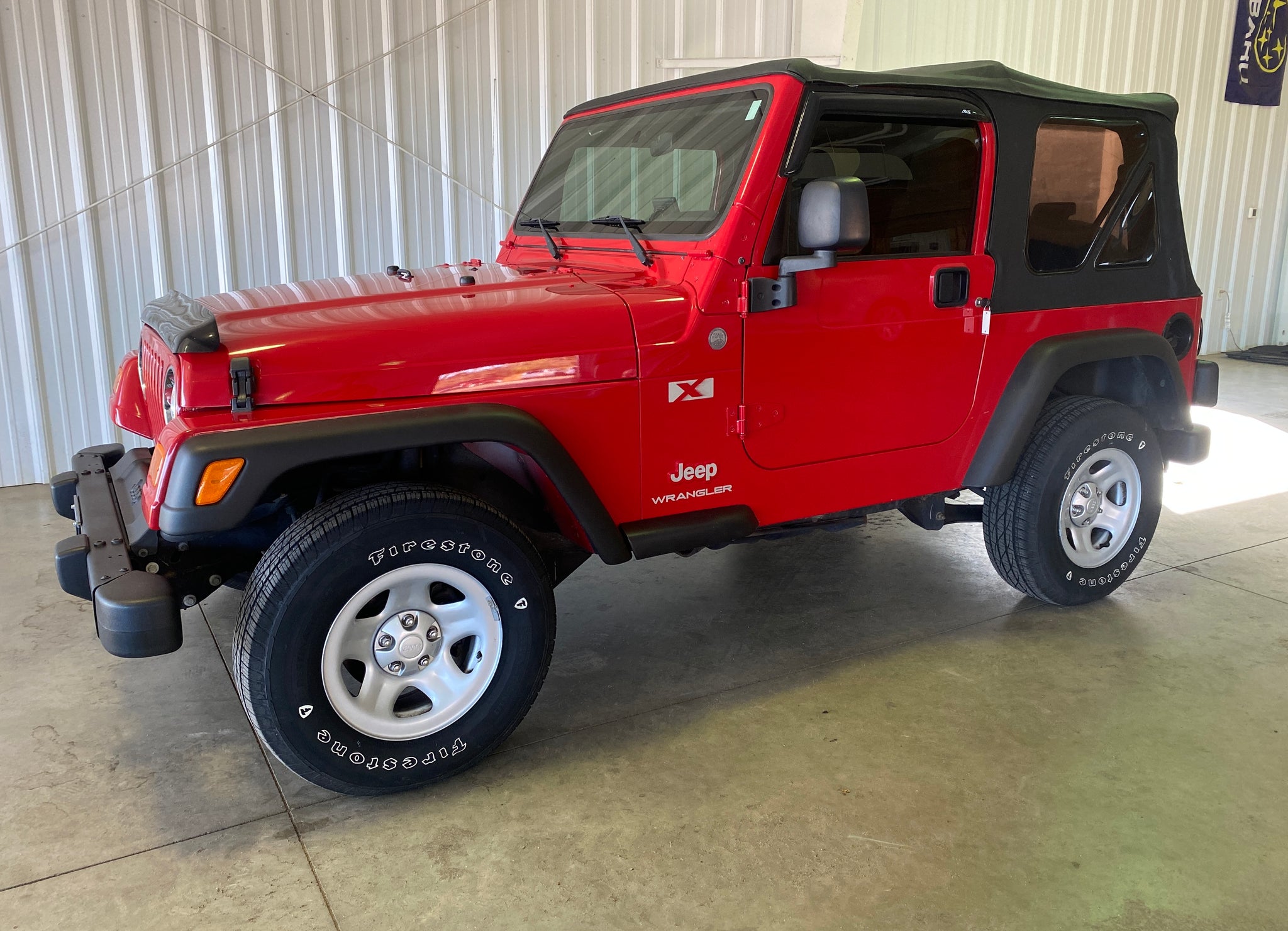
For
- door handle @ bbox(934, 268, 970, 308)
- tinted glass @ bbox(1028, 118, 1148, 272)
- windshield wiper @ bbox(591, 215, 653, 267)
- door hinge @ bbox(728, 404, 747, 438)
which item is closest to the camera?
door hinge @ bbox(728, 404, 747, 438)

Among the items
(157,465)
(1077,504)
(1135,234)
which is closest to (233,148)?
(157,465)

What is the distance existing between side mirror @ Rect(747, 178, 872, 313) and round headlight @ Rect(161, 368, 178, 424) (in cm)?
147

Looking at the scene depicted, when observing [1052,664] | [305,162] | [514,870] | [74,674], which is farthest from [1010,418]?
[305,162]

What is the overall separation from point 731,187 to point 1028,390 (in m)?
A: 1.28

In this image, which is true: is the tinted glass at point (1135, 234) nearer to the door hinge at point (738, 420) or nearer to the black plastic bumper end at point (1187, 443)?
the black plastic bumper end at point (1187, 443)

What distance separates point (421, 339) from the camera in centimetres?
237

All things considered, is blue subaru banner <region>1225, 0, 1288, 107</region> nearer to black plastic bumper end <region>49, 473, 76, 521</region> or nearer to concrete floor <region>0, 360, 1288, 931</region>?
concrete floor <region>0, 360, 1288, 931</region>

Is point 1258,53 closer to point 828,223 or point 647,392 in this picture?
point 828,223

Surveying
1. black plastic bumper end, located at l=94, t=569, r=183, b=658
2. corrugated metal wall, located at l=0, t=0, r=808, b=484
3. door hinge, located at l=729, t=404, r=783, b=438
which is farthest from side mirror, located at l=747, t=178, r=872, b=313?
corrugated metal wall, located at l=0, t=0, r=808, b=484

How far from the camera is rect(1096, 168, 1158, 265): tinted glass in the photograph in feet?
11.3

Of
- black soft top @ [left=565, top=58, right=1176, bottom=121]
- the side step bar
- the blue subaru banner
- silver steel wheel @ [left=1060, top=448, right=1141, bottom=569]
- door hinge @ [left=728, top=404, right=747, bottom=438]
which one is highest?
the blue subaru banner

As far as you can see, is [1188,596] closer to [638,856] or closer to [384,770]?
[638,856]

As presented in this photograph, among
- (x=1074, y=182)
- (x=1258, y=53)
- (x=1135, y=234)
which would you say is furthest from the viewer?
(x=1258, y=53)

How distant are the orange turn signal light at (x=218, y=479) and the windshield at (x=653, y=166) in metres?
1.38
